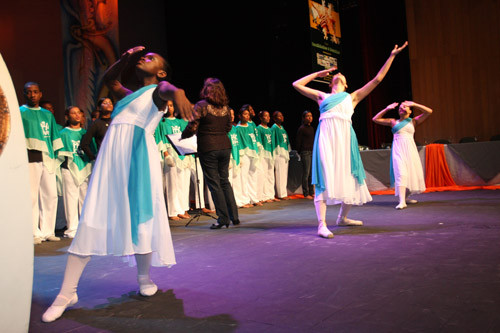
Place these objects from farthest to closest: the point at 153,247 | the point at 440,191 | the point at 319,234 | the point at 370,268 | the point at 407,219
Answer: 1. the point at 440,191
2. the point at 407,219
3. the point at 319,234
4. the point at 370,268
5. the point at 153,247

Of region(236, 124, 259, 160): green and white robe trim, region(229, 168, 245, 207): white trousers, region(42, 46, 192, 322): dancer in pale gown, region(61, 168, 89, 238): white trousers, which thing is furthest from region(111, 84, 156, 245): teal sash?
region(236, 124, 259, 160): green and white robe trim

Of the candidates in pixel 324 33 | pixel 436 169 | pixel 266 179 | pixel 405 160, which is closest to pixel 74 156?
pixel 266 179

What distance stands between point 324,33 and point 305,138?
3759mm

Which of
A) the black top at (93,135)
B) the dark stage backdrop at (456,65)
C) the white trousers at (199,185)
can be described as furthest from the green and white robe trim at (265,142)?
the dark stage backdrop at (456,65)

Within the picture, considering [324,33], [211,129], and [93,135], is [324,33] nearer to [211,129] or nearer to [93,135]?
[211,129]

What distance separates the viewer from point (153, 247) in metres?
2.65

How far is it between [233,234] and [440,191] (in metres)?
5.94

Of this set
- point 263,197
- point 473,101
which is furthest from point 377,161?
point 473,101

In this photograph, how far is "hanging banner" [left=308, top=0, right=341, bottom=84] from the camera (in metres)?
11.5

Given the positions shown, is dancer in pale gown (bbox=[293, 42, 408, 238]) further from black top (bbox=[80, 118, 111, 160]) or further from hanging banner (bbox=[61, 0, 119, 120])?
hanging banner (bbox=[61, 0, 119, 120])

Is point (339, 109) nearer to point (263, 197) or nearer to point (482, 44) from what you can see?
point (263, 197)

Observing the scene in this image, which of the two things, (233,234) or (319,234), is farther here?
(233,234)

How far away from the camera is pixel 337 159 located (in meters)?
4.64

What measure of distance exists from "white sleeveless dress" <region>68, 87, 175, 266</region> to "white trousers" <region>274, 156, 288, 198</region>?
23.9 feet
